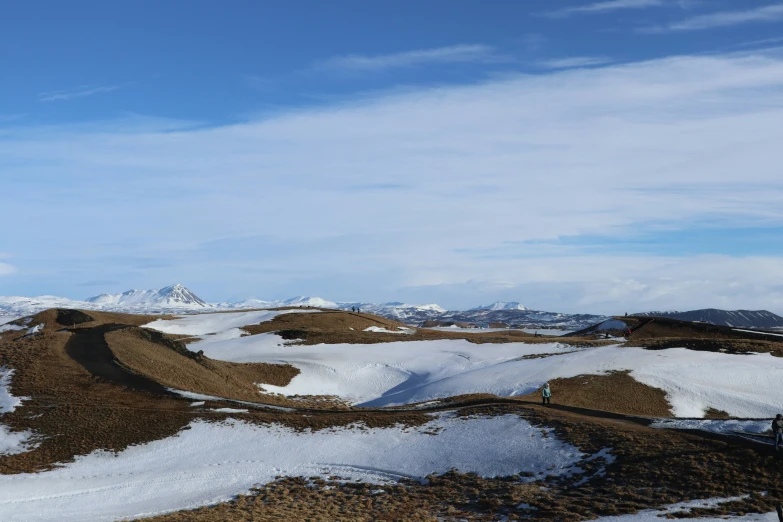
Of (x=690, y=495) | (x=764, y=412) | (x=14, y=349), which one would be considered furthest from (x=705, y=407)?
(x=14, y=349)

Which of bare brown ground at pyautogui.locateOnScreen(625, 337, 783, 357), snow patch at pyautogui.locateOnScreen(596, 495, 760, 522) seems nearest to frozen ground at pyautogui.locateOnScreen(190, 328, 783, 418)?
bare brown ground at pyautogui.locateOnScreen(625, 337, 783, 357)

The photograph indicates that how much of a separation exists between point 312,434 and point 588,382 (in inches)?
1043

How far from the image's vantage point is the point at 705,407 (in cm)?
4888

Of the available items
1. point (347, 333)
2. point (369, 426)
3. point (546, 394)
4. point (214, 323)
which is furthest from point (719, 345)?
point (214, 323)

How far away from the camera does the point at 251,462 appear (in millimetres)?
35344

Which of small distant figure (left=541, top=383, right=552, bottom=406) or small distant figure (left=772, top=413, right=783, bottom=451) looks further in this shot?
small distant figure (left=541, top=383, right=552, bottom=406)

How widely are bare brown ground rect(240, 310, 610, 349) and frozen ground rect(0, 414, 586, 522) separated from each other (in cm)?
3886

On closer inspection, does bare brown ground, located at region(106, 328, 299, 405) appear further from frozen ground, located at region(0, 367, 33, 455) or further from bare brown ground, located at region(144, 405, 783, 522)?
bare brown ground, located at region(144, 405, 783, 522)

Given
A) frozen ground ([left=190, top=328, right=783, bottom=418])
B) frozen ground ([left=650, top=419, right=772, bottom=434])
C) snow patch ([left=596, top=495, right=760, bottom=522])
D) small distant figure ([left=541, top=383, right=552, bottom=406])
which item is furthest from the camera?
frozen ground ([left=190, top=328, right=783, bottom=418])

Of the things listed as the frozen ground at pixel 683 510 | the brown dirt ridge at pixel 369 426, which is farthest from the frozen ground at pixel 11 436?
the frozen ground at pixel 683 510

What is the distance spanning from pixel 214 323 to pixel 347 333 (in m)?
29.9

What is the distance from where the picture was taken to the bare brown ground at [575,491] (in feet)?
82.6

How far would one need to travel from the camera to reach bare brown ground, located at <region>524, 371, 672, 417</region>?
48.3 metres

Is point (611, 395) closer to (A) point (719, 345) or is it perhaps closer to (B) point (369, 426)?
(A) point (719, 345)
